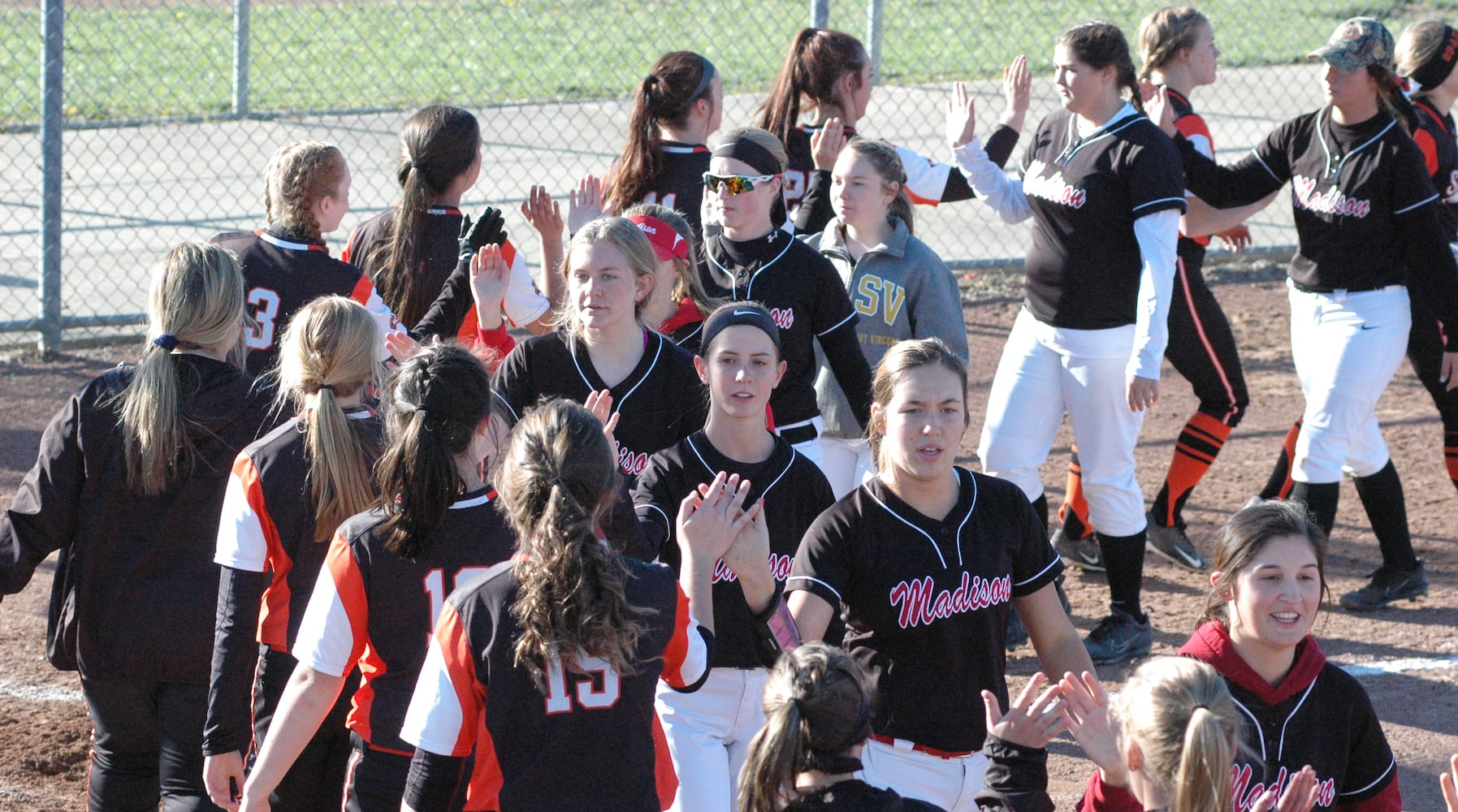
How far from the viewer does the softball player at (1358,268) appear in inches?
205

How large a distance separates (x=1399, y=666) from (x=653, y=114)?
128 inches

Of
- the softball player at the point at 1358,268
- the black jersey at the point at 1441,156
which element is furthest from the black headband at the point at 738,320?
the black jersey at the point at 1441,156

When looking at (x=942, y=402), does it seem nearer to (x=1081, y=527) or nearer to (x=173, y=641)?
(x=173, y=641)

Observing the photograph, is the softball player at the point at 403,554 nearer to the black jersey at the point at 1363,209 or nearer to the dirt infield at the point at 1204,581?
the dirt infield at the point at 1204,581

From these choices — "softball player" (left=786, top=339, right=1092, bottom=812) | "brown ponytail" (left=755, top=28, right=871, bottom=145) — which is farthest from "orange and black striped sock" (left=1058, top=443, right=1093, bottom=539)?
"softball player" (left=786, top=339, right=1092, bottom=812)

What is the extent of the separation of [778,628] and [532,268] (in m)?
6.54

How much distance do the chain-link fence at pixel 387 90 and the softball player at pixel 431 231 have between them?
128 inches

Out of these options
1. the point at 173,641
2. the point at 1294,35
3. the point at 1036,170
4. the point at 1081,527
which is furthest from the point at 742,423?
the point at 1294,35

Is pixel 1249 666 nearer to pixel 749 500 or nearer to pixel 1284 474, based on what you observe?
pixel 749 500

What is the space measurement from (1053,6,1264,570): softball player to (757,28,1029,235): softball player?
2.82ft

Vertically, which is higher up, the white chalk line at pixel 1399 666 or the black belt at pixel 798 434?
the black belt at pixel 798 434

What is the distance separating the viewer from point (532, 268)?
9.34 metres

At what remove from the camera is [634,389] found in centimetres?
391

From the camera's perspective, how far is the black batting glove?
453 centimetres
